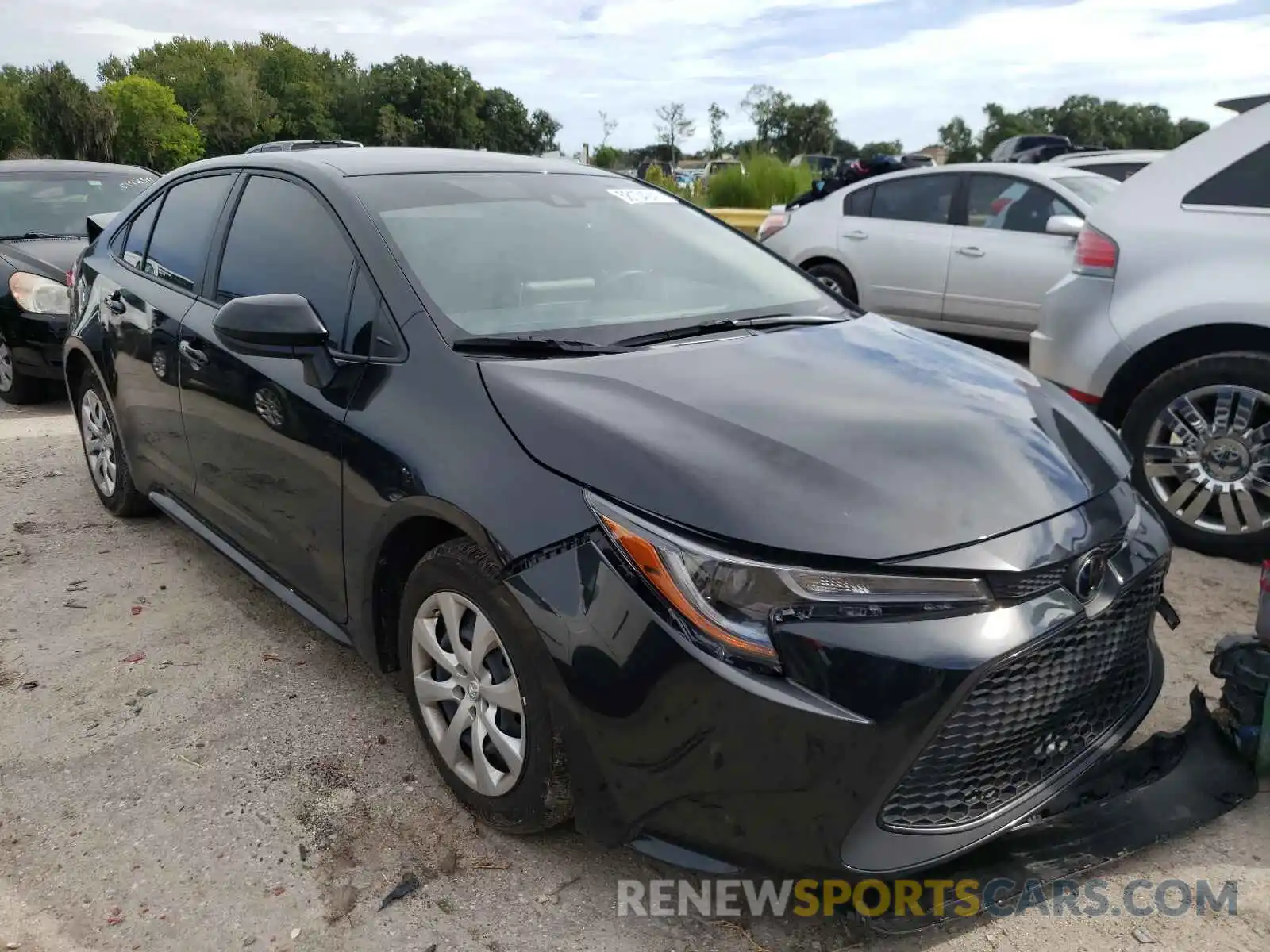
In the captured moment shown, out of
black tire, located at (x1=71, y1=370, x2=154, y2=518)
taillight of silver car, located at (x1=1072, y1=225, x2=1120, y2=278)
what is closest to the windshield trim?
taillight of silver car, located at (x1=1072, y1=225, x2=1120, y2=278)

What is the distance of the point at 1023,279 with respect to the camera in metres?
6.98

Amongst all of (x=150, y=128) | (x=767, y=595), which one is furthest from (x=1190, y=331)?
(x=150, y=128)

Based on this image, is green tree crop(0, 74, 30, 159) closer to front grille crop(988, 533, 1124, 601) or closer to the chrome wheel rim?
the chrome wheel rim

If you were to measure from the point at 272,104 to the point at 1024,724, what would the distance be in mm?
92388

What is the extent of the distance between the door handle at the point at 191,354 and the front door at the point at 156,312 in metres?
0.07

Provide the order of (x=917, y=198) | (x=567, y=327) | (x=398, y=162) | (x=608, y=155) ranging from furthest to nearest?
(x=608, y=155) < (x=917, y=198) < (x=398, y=162) < (x=567, y=327)

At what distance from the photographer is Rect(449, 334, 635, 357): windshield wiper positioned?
248 centimetres

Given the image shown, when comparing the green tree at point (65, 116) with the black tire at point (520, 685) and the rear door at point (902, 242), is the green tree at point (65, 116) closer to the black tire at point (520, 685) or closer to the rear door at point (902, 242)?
the rear door at point (902, 242)

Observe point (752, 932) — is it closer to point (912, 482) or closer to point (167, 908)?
point (912, 482)

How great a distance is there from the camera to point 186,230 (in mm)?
3752

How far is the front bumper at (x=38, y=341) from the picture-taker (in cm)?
651

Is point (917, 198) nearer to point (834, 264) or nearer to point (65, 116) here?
point (834, 264)

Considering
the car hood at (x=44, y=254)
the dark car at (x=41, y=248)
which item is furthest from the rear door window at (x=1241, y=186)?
the car hood at (x=44, y=254)

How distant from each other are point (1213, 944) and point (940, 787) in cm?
73
